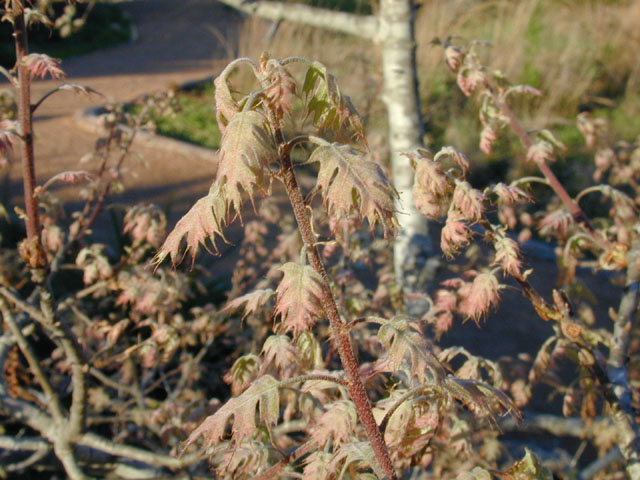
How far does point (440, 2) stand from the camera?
917cm

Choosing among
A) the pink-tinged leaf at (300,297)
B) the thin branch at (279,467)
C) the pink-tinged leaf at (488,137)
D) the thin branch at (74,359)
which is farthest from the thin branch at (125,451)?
the pink-tinged leaf at (488,137)

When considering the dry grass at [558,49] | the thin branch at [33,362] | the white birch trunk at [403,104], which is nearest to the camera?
the thin branch at [33,362]

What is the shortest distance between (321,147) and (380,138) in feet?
10.1

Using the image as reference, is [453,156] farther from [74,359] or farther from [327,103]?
[74,359]

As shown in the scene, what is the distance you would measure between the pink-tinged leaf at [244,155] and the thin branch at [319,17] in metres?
1.94

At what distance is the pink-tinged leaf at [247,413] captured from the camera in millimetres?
1051

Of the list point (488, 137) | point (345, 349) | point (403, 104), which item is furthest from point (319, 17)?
point (345, 349)

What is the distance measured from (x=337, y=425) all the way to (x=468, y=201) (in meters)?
0.56

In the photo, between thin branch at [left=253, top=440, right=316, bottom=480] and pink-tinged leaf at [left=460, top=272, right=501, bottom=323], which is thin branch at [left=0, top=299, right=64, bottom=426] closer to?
thin branch at [left=253, top=440, right=316, bottom=480]

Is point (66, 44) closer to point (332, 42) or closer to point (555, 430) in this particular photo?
point (332, 42)

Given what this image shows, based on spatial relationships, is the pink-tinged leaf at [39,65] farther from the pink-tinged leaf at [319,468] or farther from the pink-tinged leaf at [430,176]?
the pink-tinged leaf at [319,468]

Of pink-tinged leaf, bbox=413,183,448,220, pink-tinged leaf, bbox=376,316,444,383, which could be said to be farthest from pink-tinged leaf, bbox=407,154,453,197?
pink-tinged leaf, bbox=376,316,444,383

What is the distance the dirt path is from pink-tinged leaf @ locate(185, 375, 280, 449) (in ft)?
3.88

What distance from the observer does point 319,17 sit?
2.86 meters
